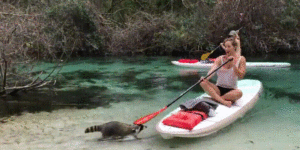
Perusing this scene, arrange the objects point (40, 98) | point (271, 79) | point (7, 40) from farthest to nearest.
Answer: point (271, 79) < point (40, 98) < point (7, 40)

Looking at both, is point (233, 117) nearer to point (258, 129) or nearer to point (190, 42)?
point (258, 129)

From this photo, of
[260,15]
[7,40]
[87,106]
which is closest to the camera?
[7,40]

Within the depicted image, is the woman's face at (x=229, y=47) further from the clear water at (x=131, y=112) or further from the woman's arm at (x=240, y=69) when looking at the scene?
the clear water at (x=131, y=112)

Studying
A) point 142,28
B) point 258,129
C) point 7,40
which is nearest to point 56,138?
point 7,40

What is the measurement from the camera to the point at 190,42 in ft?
46.1

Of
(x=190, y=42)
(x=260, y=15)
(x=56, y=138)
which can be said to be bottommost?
(x=56, y=138)

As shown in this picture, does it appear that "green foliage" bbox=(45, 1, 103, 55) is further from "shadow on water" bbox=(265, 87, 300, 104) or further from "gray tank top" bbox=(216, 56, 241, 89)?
"gray tank top" bbox=(216, 56, 241, 89)

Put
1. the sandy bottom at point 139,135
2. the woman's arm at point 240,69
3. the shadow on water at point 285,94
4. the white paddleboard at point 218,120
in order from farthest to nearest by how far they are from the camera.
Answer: the shadow on water at point 285,94, the woman's arm at point 240,69, the sandy bottom at point 139,135, the white paddleboard at point 218,120

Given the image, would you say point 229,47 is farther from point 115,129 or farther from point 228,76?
point 115,129

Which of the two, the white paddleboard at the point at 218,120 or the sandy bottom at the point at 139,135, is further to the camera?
the sandy bottom at the point at 139,135

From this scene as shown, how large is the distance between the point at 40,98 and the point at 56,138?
2.64 meters

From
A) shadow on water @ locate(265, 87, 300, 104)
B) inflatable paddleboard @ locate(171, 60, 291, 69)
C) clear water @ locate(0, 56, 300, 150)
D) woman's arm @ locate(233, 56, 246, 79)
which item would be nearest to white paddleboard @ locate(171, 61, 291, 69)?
inflatable paddleboard @ locate(171, 60, 291, 69)

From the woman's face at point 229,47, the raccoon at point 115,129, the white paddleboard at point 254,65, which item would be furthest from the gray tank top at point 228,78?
the white paddleboard at point 254,65

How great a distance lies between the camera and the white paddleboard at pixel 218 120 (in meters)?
3.57
